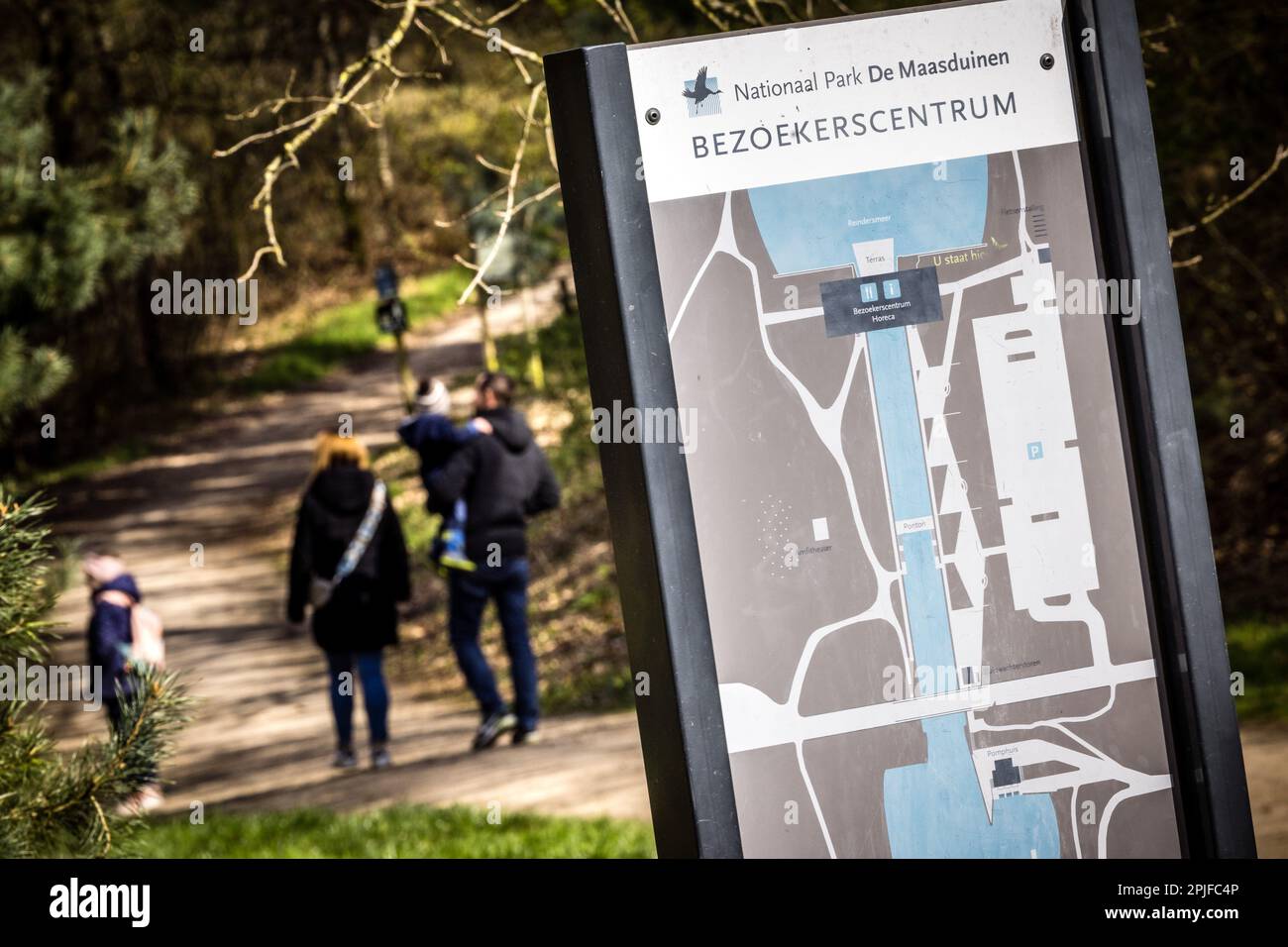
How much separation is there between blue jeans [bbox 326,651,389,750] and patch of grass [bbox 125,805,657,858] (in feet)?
3.03

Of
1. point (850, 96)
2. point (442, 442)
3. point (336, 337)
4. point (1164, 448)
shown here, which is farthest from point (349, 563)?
point (336, 337)

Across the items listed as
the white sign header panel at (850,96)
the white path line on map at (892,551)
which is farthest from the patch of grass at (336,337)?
the white path line on map at (892,551)

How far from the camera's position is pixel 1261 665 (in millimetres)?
7926

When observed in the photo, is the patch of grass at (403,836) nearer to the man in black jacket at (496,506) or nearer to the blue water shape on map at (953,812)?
the man in black jacket at (496,506)

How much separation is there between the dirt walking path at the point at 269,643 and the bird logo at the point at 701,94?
5.42 feet

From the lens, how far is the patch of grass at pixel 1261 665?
7.33 m

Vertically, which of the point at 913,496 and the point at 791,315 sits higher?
the point at 791,315

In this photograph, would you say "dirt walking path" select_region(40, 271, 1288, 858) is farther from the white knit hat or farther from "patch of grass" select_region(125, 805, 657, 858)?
the white knit hat

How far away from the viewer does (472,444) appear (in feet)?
26.3

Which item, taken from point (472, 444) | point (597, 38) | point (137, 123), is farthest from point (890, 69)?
point (597, 38)

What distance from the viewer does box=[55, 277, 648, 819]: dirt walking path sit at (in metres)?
8.12

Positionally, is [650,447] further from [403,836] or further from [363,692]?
[363,692]

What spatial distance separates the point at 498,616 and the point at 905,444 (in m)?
6.02

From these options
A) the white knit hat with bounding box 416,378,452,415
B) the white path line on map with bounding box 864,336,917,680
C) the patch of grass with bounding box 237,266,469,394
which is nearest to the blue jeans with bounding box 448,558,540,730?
the white knit hat with bounding box 416,378,452,415
